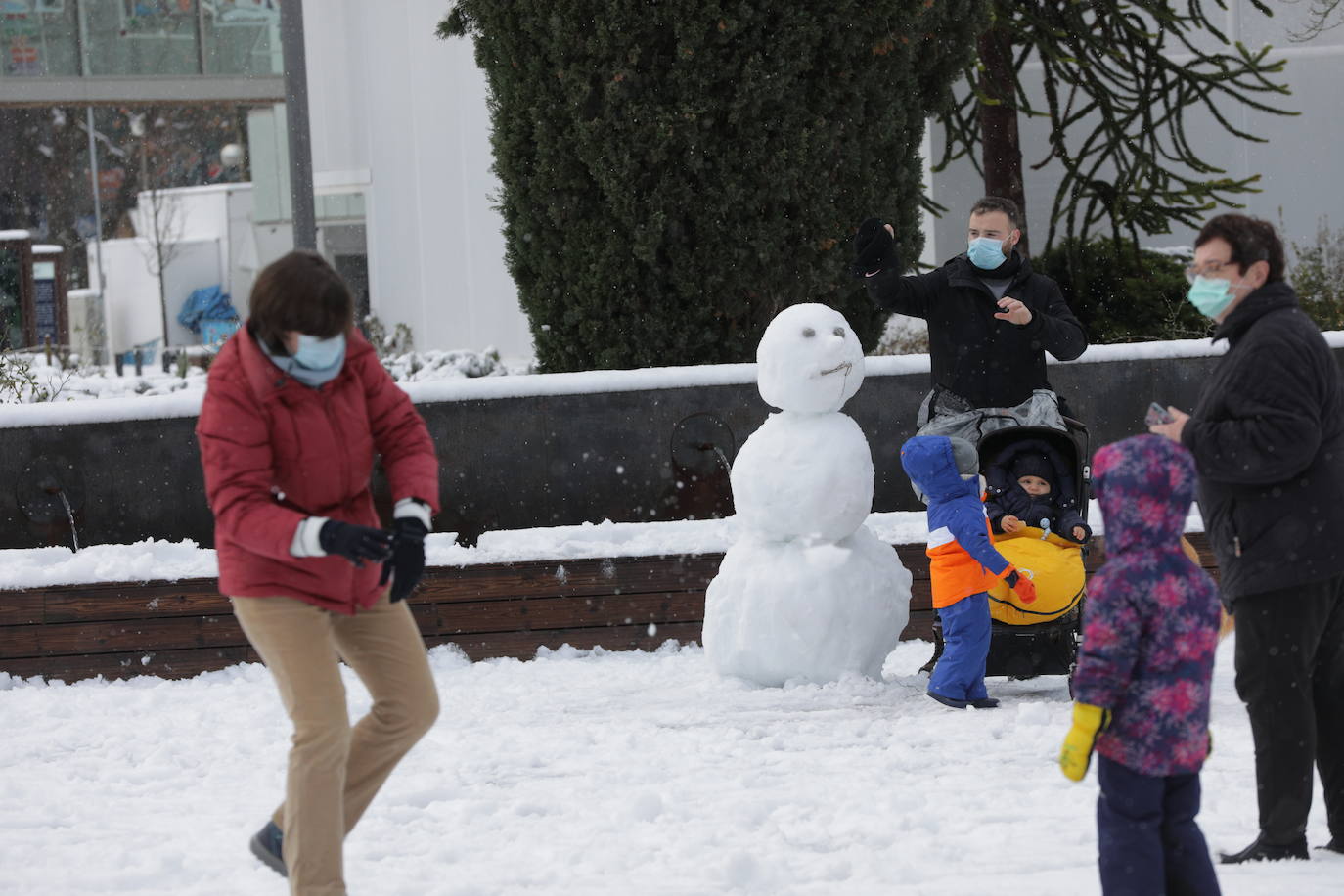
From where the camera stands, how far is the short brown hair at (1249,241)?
404cm

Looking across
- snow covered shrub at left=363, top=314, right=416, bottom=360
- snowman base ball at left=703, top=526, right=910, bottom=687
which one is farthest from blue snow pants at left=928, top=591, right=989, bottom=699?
snow covered shrub at left=363, top=314, right=416, bottom=360

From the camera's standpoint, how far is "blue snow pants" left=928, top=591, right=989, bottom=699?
616 centimetres

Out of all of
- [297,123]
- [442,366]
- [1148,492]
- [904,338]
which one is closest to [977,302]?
[1148,492]

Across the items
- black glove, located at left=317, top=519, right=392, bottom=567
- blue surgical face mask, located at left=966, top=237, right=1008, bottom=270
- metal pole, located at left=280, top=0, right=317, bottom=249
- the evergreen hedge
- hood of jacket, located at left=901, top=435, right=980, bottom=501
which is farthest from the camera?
metal pole, located at left=280, top=0, right=317, bottom=249

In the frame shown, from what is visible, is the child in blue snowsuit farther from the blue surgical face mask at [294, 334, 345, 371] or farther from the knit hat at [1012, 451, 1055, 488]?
the blue surgical face mask at [294, 334, 345, 371]

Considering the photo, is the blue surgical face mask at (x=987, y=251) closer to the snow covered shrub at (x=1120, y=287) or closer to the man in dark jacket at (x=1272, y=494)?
the man in dark jacket at (x=1272, y=494)

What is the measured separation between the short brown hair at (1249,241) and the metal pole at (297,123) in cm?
658

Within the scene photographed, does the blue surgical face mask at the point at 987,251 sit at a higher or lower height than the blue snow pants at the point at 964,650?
higher

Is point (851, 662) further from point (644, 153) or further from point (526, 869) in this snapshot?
point (644, 153)

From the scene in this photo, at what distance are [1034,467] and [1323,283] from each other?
8289 mm

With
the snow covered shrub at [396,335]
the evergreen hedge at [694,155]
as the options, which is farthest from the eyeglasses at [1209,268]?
the snow covered shrub at [396,335]

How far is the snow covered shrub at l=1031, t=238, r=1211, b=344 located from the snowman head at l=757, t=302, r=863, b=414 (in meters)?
6.29

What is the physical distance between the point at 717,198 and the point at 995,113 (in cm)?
531

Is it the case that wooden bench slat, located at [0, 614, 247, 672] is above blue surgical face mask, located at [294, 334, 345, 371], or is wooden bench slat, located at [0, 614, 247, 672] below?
below
